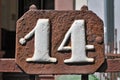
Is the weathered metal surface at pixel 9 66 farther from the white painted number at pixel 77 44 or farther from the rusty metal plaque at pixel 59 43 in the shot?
the white painted number at pixel 77 44

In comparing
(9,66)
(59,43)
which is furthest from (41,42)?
(9,66)

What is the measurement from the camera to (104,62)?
1.68 meters

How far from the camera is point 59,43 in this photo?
1672 millimetres

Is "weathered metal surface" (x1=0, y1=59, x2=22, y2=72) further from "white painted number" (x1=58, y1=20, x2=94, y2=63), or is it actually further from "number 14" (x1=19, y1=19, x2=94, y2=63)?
"white painted number" (x1=58, y1=20, x2=94, y2=63)

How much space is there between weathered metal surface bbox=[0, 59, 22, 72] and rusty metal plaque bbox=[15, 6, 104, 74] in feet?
0.12

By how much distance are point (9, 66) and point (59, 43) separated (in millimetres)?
254

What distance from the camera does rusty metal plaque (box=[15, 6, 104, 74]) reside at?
165 centimetres

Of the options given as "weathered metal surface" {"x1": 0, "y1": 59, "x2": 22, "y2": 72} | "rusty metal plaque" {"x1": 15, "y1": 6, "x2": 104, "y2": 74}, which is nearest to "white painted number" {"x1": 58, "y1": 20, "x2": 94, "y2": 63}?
"rusty metal plaque" {"x1": 15, "y1": 6, "x2": 104, "y2": 74}

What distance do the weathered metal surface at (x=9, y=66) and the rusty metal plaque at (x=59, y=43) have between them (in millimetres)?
37

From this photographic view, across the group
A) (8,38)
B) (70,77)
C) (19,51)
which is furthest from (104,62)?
(8,38)

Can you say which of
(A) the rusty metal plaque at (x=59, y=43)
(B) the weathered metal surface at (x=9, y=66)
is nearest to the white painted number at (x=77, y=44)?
(A) the rusty metal plaque at (x=59, y=43)

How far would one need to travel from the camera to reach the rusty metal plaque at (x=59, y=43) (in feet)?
5.42

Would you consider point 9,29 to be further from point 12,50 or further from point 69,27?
point 69,27

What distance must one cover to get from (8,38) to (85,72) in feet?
25.0
